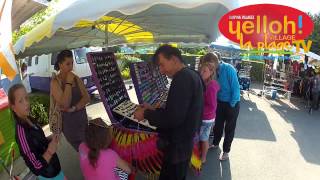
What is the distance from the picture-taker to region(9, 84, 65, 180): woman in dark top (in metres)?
2.84

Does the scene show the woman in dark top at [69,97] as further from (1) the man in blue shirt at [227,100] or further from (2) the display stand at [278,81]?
(2) the display stand at [278,81]

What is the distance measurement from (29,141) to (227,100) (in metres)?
3.49

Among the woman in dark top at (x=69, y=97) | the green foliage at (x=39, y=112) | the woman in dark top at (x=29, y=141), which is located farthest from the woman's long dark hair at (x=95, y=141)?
the green foliage at (x=39, y=112)

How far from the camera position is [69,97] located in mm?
4305

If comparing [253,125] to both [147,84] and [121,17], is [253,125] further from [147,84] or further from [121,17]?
[121,17]

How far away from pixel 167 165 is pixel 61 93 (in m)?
1.77

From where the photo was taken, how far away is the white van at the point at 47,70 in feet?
37.7

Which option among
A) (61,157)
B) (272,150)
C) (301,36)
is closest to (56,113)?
(61,157)

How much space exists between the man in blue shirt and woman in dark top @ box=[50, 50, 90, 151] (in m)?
2.16

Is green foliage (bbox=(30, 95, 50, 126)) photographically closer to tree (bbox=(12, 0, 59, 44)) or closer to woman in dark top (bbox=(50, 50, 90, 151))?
tree (bbox=(12, 0, 59, 44))

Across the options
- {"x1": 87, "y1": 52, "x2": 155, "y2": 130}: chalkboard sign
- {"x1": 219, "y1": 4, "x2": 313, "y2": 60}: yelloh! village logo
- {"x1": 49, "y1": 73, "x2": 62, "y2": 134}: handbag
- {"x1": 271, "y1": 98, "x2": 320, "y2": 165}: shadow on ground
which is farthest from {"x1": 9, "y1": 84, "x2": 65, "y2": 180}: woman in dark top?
{"x1": 271, "y1": 98, "x2": 320, "y2": 165}: shadow on ground

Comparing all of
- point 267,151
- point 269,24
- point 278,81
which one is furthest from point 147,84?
point 278,81

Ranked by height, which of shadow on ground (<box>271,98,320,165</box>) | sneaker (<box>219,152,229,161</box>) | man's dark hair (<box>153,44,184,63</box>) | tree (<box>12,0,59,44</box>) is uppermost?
tree (<box>12,0,59,44</box>)

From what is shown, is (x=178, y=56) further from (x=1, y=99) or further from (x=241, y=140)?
(x=241, y=140)
